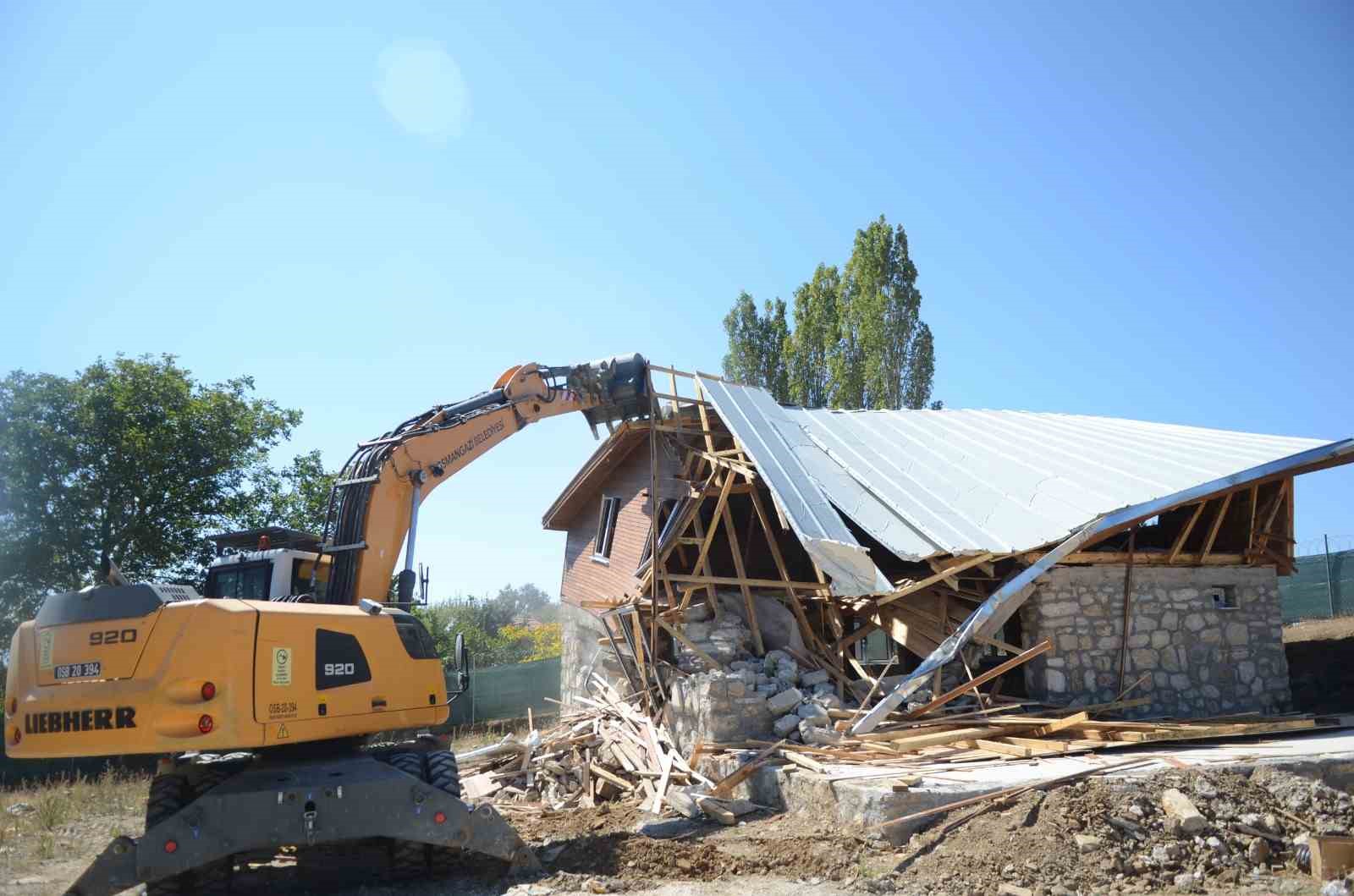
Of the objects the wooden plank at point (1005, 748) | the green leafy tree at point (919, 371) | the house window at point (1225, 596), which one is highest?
the green leafy tree at point (919, 371)

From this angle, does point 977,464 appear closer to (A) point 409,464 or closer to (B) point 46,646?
(A) point 409,464

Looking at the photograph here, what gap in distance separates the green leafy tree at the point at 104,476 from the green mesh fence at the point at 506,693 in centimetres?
780

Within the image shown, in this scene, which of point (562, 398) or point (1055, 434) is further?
point (1055, 434)

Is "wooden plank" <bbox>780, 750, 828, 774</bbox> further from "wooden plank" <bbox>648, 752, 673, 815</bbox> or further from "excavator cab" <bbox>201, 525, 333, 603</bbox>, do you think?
"excavator cab" <bbox>201, 525, 333, 603</bbox>

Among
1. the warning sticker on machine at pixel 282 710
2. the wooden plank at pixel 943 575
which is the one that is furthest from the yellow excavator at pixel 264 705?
the wooden plank at pixel 943 575

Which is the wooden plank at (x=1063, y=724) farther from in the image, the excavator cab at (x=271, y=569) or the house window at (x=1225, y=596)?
the excavator cab at (x=271, y=569)

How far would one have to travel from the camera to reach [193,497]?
24.7m

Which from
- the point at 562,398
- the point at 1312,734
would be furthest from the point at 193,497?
the point at 1312,734

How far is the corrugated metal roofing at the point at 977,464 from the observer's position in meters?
12.6

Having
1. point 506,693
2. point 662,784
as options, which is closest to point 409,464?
point 662,784

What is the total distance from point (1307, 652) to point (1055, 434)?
5.83 m

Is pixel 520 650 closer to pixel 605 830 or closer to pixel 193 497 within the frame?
pixel 193 497

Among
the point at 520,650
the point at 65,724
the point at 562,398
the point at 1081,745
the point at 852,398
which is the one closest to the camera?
the point at 65,724

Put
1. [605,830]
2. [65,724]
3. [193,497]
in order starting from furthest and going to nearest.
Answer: [193,497] → [605,830] → [65,724]
